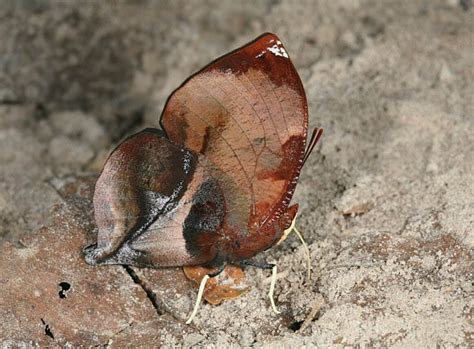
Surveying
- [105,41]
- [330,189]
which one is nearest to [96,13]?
[105,41]

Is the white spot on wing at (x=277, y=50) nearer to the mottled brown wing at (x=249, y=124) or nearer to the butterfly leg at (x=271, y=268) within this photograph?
the mottled brown wing at (x=249, y=124)

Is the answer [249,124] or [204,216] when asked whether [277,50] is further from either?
[204,216]

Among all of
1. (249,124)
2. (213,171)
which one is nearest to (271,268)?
(213,171)

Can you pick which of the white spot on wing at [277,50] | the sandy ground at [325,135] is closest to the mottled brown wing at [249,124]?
the white spot on wing at [277,50]

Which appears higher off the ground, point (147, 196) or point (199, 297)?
point (147, 196)

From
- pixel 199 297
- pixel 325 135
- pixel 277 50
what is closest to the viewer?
pixel 277 50
